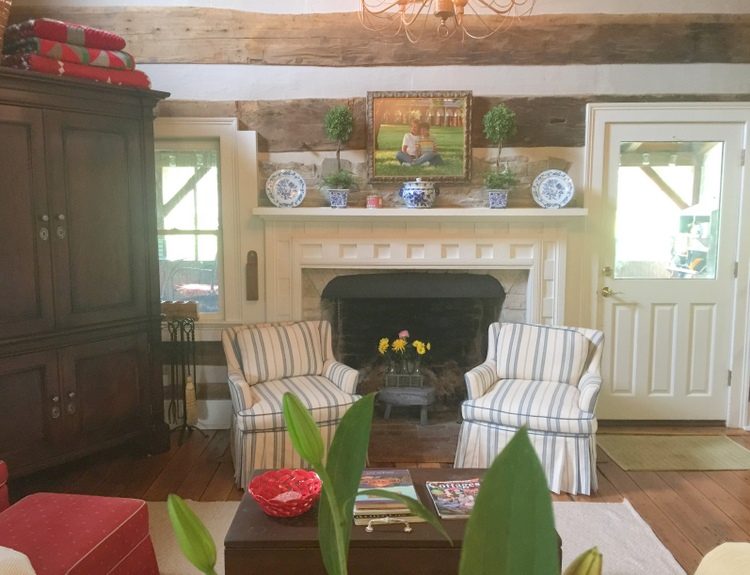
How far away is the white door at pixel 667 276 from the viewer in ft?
12.9

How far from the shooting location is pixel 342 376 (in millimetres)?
3422

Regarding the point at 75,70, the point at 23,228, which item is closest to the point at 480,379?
the point at 23,228

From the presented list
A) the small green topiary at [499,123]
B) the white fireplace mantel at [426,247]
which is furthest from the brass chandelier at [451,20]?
the white fireplace mantel at [426,247]

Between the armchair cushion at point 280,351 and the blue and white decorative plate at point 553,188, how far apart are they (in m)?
1.60

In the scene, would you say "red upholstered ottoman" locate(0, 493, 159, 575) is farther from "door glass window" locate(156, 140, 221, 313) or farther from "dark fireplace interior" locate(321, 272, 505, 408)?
"dark fireplace interior" locate(321, 272, 505, 408)

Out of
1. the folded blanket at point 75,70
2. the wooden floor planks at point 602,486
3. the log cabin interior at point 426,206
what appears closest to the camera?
the wooden floor planks at point 602,486

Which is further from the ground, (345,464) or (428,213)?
(428,213)

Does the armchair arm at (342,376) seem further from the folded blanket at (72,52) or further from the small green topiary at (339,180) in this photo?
the folded blanket at (72,52)

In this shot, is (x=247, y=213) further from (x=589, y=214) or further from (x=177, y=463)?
(x=589, y=214)

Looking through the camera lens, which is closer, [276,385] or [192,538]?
[192,538]

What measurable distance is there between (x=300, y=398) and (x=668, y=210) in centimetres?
266

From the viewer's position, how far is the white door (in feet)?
12.9

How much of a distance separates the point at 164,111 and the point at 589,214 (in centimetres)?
277

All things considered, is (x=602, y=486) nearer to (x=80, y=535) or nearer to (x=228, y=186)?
(x=80, y=535)
